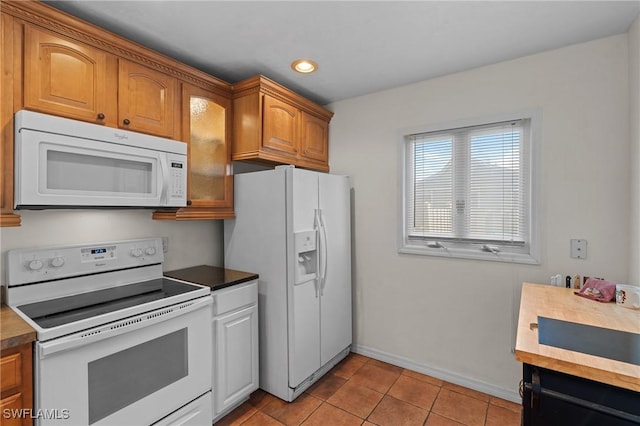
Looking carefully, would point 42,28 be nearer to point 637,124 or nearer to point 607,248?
point 637,124

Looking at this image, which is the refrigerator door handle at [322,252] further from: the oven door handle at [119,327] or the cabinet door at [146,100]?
the cabinet door at [146,100]

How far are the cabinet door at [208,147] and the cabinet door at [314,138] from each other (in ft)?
2.16

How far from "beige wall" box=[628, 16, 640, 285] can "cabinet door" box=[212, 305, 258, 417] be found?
236 centimetres

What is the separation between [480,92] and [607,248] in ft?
4.39

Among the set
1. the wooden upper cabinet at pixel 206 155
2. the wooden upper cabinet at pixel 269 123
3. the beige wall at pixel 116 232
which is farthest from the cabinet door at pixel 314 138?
the beige wall at pixel 116 232

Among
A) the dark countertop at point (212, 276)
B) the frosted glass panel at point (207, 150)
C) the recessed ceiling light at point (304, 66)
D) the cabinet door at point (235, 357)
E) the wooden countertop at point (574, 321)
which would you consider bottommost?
the cabinet door at point (235, 357)

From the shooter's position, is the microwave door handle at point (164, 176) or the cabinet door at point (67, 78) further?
the microwave door handle at point (164, 176)

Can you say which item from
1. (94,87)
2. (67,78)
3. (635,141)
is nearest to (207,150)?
(94,87)

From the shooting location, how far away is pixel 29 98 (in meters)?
1.44

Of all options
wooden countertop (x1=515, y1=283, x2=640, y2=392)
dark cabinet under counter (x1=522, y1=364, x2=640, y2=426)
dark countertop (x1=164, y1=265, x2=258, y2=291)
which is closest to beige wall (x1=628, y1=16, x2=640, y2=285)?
wooden countertop (x1=515, y1=283, x2=640, y2=392)

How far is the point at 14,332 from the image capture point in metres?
1.20

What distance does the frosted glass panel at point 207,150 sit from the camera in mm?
2158

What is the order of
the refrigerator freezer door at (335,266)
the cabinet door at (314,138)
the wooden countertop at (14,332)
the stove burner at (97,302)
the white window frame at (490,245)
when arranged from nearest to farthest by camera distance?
the wooden countertop at (14,332)
the stove burner at (97,302)
the white window frame at (490,245)
the refrigerator freezer door at (335,266)
the cabinet door at (314,138)

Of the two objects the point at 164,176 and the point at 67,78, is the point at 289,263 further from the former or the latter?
the point at 67,78
